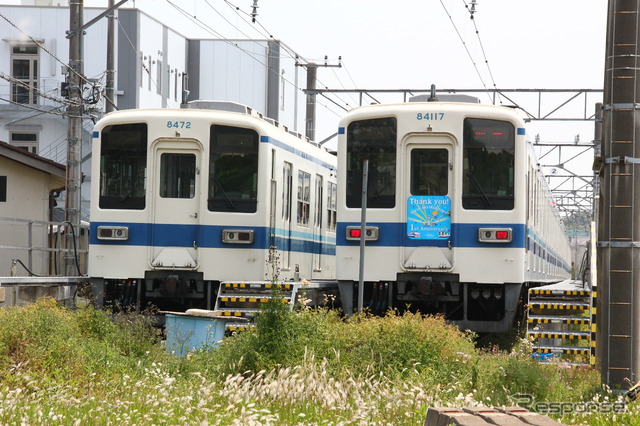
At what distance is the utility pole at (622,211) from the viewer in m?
8.68

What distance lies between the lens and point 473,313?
14852 mm

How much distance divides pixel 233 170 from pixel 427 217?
2.84m

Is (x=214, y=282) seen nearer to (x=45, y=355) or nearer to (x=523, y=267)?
(x=523, y=267)

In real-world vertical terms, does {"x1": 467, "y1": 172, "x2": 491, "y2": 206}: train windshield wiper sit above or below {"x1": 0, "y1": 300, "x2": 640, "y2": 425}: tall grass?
above

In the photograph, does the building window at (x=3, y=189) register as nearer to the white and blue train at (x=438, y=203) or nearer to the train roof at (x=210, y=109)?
the train roof at (x=210, y=109)

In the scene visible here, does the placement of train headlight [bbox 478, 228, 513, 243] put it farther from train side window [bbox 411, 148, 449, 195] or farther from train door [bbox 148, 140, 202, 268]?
train door [bbox 148, 140, 202, 268]

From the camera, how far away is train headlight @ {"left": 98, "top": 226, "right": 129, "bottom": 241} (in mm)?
15070

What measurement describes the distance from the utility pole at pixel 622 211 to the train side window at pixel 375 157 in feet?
18.9

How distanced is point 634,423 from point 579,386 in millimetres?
2517

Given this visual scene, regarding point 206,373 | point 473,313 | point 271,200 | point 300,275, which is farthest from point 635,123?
point 300,275

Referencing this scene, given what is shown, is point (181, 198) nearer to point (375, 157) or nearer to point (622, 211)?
point (375, 157)

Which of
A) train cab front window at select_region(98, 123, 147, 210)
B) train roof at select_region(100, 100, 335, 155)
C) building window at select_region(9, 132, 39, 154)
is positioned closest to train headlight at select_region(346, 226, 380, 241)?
train roof at select_region(100, 100, 335, 155)

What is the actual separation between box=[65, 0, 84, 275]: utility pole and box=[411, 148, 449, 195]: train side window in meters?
7.70

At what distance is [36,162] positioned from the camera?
21594 mm
